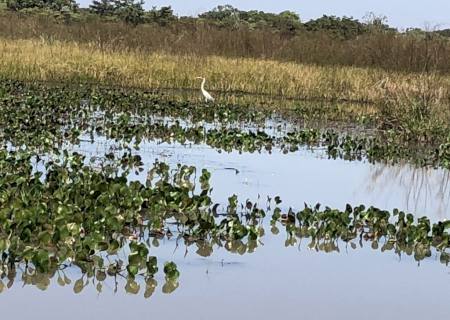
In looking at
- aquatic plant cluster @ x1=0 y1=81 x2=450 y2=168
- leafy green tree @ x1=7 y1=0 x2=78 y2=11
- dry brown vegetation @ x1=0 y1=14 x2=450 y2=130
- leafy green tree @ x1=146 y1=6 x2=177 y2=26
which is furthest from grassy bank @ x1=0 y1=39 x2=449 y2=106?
leafy green tree @ x1=7 y1=0 x2=78 y2=11

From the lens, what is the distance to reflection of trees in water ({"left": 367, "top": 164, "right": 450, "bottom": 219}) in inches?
361

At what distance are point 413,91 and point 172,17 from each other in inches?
967

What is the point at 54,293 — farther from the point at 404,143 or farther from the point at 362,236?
the point at 404,143

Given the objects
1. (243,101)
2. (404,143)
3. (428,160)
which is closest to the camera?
(428,160)

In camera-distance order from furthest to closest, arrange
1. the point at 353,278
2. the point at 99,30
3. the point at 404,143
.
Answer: the point at 99,30 → the point at 404,143 → the point at 353,278

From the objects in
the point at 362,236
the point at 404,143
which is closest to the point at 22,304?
the point at 362,236

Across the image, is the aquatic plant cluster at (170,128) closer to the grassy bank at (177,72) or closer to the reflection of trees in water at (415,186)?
the reflection of trees in water at (415,186)

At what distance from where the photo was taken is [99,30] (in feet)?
79.7

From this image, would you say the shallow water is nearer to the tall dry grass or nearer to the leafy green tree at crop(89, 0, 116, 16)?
the tall dry grass

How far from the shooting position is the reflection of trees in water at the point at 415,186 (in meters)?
9.18

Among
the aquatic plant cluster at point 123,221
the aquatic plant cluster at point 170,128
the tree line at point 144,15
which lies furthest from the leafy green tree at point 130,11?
the aquatic plant cluster at point 123,221

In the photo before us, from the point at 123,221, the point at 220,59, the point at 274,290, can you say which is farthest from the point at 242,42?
the point at 274,290

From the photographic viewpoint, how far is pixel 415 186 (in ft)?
34.3

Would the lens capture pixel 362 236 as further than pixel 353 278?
Yes
